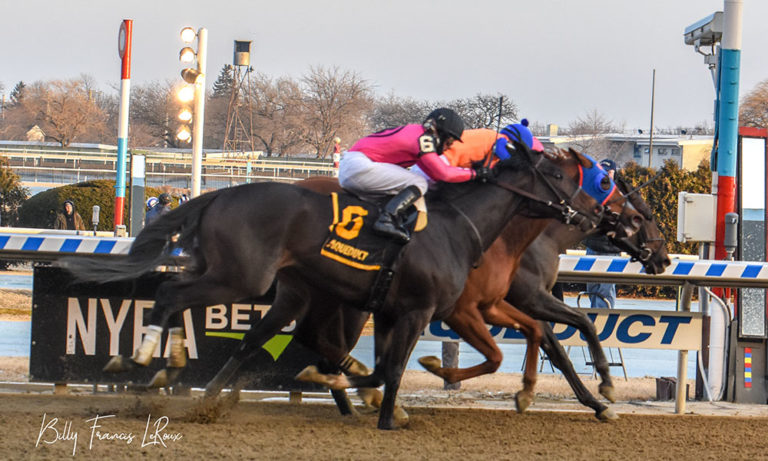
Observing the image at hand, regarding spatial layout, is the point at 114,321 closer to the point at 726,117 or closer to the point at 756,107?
the point at 726,117

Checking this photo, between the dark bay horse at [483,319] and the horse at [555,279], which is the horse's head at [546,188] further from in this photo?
the horse at [555,279]

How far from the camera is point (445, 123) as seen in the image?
19.7 ft

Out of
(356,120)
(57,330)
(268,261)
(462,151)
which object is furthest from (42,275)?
(356,120)

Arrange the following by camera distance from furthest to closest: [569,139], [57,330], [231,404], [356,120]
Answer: [569,139], [356,120], [57,330], [231,404]

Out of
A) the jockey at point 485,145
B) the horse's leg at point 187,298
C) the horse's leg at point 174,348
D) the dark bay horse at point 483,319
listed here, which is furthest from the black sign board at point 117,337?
the jockey at point 485,145

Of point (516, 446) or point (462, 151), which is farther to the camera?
point (462, 151)

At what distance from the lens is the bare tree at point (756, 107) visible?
4434 cm

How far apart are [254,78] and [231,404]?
128ft

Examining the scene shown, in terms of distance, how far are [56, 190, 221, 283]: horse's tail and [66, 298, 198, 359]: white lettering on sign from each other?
1.13m

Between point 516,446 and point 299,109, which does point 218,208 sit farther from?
point 299,109

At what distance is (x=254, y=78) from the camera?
145ft

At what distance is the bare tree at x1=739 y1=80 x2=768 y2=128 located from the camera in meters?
44.3

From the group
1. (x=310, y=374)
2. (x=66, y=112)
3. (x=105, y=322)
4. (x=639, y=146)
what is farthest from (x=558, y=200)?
(x=639, y=146)
